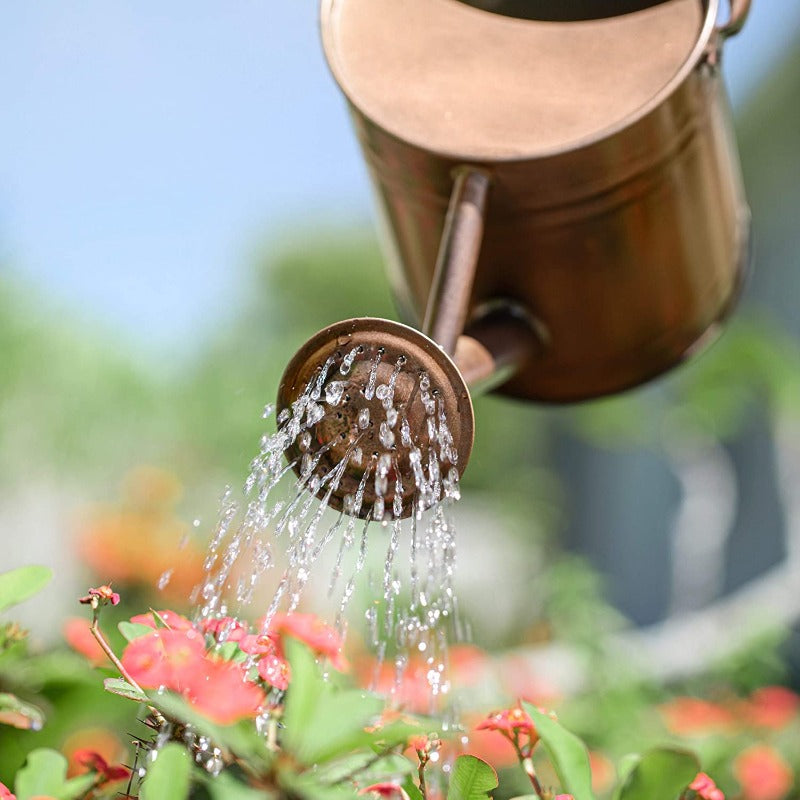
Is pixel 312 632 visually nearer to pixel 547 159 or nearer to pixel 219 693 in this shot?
pixel 219 693

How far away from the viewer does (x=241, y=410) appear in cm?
432

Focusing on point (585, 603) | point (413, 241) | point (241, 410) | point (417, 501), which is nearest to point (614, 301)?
point (413, 241)

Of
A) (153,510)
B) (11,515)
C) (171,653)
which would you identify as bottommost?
(11,515)

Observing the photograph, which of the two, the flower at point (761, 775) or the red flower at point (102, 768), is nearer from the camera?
the red flower at point (102, 768)

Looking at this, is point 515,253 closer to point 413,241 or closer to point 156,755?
point 413,241

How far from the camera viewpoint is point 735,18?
1005 mm

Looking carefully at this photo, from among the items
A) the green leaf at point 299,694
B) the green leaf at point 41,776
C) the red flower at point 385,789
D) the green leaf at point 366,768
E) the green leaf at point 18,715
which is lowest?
the red flower at point 385,789

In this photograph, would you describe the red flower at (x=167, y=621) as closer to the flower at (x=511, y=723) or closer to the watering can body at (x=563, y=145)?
the flower at (x=511, y=723)

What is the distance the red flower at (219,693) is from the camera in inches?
20.0

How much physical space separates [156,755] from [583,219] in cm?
70

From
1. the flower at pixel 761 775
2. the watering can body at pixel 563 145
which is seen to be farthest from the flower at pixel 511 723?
the flower at pixel 761 775

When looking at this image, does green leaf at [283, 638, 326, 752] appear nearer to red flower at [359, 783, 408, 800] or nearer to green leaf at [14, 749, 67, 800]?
red flower at [359, 783, 408, 800]

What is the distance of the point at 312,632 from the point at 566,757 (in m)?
0.18

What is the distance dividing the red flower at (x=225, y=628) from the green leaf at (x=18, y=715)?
132mm
